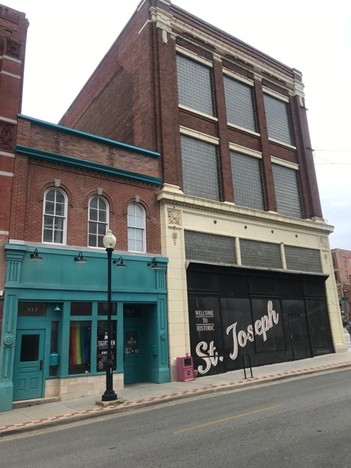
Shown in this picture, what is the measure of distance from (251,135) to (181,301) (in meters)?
11.2

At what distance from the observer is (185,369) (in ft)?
50.4

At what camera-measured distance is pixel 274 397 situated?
10.9 meters

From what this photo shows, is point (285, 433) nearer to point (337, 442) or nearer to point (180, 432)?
point (337, 442)

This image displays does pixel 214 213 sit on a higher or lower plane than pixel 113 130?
lower

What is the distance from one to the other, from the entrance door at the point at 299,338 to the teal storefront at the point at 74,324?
795 centimetres

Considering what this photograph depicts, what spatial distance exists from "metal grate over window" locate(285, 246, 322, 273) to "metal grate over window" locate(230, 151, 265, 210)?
120 inches

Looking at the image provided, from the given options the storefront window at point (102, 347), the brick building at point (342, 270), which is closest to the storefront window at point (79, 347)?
the storefront window at point (102, 347)

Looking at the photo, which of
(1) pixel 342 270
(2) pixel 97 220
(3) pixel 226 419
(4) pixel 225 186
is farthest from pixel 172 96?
(1) pixel 342 270

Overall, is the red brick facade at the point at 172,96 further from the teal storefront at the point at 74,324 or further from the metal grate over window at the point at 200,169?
the teal storefront at the point at 74,324

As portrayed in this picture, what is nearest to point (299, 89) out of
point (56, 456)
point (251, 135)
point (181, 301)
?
point (251, 135)

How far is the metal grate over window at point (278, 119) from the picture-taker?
2448 centimetres

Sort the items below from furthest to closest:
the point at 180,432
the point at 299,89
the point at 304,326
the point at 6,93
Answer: the point at 299,89, the point at 304,326, the point at 6,93, the point at 180,432

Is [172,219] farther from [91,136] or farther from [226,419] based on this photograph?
[226,419]

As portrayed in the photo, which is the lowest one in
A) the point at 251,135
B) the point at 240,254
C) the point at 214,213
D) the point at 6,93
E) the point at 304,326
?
the point at 304,326
